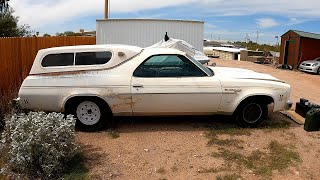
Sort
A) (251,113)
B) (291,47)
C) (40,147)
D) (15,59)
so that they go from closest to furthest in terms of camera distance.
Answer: (40,147) → (251,113) → (15,59) → (291,47)

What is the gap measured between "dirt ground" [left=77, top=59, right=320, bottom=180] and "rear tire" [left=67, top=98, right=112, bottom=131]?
0.16 metres

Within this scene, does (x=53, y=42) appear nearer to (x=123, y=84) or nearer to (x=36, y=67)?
(x=36, y=67)

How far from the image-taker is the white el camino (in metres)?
6.05

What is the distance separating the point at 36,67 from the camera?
6238 mm

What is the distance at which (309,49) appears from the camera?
23.8 metres

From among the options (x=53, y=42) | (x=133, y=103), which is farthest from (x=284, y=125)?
(x=53, y=42)

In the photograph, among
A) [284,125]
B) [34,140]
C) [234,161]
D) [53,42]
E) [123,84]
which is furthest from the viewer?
[53,42]

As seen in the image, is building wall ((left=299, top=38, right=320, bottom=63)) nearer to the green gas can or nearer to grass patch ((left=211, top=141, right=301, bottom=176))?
the green gas can

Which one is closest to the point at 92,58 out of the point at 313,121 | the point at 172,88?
the point at 172,88

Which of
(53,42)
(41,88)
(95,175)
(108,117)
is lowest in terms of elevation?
(95,175)

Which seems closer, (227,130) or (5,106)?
(227,130)

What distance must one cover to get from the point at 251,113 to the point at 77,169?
3.45 m

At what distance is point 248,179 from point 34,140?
2.86m

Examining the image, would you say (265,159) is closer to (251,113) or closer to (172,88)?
(251,113)
